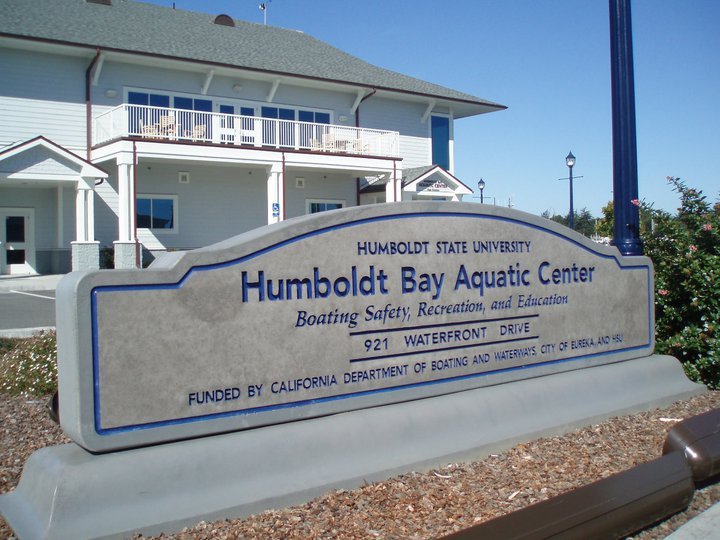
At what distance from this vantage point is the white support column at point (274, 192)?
25.4 m

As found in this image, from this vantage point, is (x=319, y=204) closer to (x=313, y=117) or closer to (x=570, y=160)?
(x=313, y=117)

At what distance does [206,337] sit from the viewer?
4.25 meters

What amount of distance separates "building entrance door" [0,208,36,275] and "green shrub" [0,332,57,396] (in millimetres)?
15946

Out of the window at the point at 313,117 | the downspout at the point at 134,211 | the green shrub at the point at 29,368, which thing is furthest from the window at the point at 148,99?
the green shrub at the point at 29,368

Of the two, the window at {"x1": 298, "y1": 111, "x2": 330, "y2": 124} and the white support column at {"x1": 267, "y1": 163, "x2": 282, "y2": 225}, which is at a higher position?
the window at {"x1": 298, "y1": 111, "x2": 330, "y2": 124}

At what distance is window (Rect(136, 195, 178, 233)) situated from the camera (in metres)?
24.6

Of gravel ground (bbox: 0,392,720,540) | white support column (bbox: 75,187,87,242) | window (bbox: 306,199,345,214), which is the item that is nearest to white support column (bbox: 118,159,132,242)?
white support column (bbox: 75,187,87,242)

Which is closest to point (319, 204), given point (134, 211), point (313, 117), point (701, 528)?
point (313, 117)

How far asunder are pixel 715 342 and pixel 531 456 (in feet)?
10.8

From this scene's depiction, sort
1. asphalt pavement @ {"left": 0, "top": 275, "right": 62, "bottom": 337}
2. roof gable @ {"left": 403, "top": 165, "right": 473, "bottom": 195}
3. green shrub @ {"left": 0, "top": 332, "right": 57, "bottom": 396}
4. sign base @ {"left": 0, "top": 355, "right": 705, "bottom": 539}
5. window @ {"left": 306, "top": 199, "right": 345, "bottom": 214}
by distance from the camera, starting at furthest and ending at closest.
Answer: roof gable @ {"left": 403, "top": 165, "right": 473, "bottom": 195} → window @ {"left": 306, "top": 199, "right": 345, "bottom": 214} → asphalt pavement @ {"left": 0, "top": 275, "right": 62, "bottom": 337} → green shrub @ {"left": 0, "top": 332, "right": 57, "bottom": 396} → sign base @ {"left": 0, "top": 355, "right": 705, "bottom": 539}

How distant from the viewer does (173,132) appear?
23.4 metres

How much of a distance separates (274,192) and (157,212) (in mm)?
4111

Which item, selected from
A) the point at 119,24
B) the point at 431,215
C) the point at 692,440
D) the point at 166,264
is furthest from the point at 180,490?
the point at 119,24

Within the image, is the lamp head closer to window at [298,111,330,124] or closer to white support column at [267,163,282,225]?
window at [298,111,330,124]
